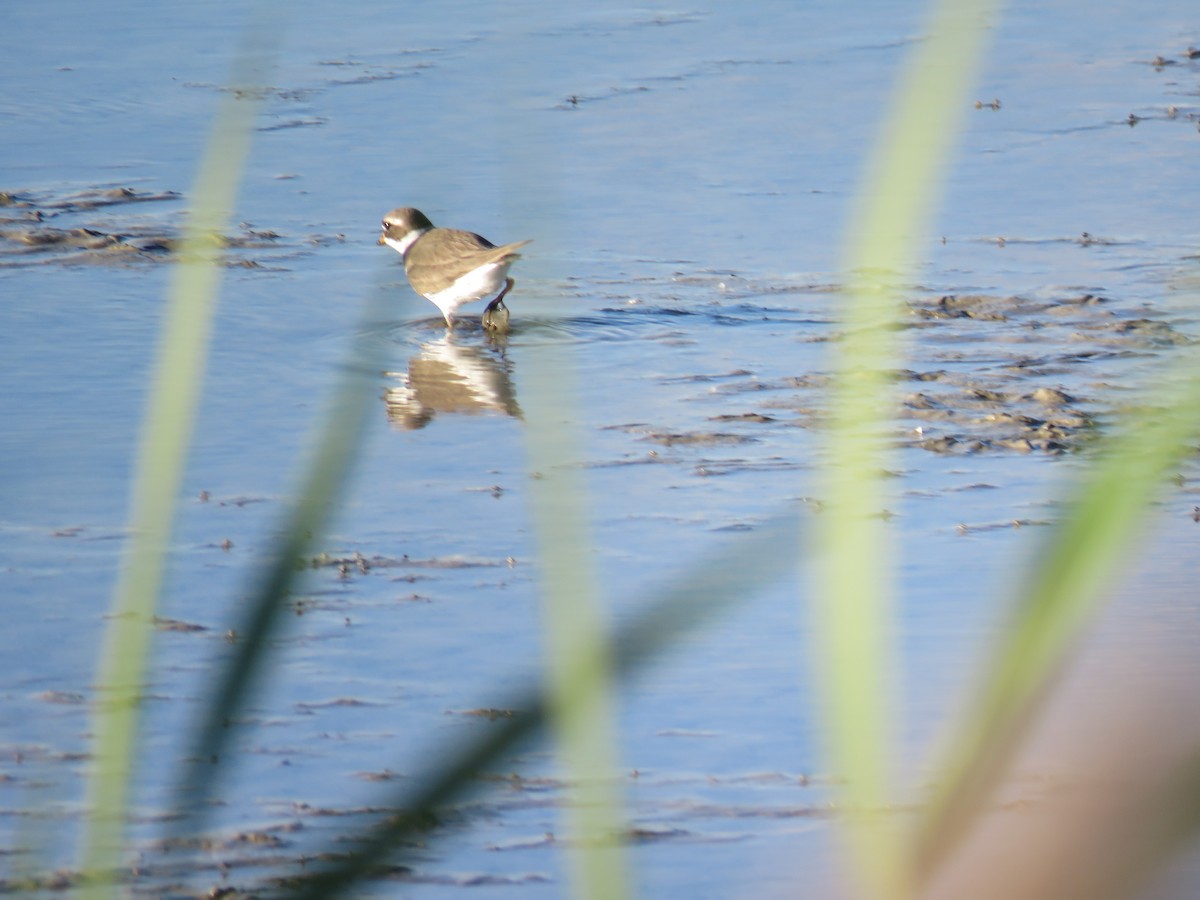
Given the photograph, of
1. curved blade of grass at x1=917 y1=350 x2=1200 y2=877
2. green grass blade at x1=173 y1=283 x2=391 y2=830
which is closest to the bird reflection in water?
green grass blade at x1=173 y1=283 x2=391 y2=830

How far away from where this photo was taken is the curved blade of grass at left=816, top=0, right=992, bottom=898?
0.76 m

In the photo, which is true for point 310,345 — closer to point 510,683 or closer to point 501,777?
point 510,683

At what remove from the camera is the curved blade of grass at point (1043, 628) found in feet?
2.23

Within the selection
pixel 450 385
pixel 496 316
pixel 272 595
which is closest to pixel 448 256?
pixel 496 316

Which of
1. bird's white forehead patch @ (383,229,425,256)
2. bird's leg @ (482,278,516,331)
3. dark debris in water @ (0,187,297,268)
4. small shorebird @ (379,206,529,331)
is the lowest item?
dark debris in water @ (0,187,297,268)

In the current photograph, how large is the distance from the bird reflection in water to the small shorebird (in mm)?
214

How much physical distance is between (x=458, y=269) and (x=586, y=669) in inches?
289

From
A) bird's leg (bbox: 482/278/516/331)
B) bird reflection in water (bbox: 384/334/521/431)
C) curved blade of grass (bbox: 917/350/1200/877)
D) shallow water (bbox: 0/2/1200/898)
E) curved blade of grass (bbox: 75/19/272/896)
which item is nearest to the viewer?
curved blade of grass (bbox: 917/350/1200/877)

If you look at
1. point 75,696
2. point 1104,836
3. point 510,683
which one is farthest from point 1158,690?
point 75,696

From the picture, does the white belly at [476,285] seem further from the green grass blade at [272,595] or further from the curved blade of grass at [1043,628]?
the curved blade of grass at [1043,628]

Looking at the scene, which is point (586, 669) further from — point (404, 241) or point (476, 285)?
point (404, 241)

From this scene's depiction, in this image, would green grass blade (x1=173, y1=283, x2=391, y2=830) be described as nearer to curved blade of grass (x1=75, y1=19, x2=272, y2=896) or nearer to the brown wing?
curved blade of grass (x1=75, y1=19, x2=272, y2=896)

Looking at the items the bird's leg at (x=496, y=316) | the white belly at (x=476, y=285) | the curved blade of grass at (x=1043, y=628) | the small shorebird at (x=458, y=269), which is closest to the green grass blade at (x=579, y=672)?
the curved blade of grass at (x=1043, y=628)

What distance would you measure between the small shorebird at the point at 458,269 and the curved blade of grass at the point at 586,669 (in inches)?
275
